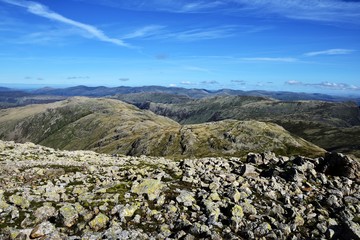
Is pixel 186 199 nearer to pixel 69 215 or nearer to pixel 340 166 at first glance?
pixel 69 215

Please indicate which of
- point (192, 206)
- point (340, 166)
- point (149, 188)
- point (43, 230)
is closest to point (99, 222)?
point (43, 230)

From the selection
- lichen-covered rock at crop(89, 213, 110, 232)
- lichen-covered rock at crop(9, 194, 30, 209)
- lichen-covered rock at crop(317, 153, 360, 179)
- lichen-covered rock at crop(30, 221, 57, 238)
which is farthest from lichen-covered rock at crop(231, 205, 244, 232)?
lichen-covered rock at crop(317, 153, 360, 179)

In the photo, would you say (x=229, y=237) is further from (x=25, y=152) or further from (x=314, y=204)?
Answer: (x=25, y=152)

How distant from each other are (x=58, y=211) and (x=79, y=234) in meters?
2.57

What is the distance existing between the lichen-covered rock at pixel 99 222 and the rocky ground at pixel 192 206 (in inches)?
2.2

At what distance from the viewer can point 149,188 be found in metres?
24.0

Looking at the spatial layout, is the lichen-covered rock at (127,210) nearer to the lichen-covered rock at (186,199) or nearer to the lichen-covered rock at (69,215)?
the lichen-covered rock at (69,215)

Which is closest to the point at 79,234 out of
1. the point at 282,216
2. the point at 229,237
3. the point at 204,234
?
the point at 204,234

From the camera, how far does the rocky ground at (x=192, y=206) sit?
18750 millimetres

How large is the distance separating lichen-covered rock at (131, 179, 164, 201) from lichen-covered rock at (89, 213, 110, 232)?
396cm

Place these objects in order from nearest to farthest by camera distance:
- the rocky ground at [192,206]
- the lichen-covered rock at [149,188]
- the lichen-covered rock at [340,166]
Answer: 1. the rocky ground at [192,206]
2. the lichen-covered rock at [149,188]
3. the lichen-covered rock at [340,166]

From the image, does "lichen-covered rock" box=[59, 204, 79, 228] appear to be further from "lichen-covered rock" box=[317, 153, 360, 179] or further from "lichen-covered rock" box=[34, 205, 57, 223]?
"lichen-covered rock" box=[317, 153, 360, 179]

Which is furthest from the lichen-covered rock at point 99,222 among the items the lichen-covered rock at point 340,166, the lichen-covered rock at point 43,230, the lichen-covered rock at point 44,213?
the lichen-covered rock at point 340,166

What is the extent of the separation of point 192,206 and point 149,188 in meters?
3.97
